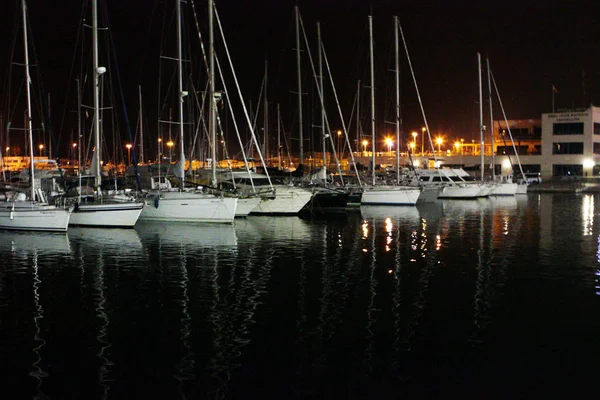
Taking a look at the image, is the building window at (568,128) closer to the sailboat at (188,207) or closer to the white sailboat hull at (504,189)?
the white sailboat hull at (504,189)

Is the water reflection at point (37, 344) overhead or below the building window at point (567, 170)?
below

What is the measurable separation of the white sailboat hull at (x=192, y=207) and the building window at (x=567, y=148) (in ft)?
250

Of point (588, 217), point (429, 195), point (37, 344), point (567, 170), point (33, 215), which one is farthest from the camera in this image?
point (567, 170)

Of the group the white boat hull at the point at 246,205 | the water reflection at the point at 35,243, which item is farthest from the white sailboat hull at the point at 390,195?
the water reflection at the point at 35,243

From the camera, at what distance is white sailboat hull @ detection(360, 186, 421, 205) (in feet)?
170

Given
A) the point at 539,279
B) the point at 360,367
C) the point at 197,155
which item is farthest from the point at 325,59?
the point at 360,367

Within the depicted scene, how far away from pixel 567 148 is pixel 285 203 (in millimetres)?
70184

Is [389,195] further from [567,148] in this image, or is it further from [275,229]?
[567,148]

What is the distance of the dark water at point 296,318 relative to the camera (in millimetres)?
11414

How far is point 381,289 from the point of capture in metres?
19.0

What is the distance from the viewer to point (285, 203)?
139ft

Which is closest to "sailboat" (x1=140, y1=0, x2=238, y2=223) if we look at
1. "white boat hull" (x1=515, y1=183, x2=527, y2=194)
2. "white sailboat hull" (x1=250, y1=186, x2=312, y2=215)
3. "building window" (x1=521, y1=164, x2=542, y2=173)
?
"white sailboat hull" (x1=250, y1=186, x2=312, y2=215)

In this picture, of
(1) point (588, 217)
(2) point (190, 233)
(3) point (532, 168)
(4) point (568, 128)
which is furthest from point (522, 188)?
(2) point (190, 233)

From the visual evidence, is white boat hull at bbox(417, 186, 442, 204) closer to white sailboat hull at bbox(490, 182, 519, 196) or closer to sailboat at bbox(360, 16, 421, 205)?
sailboat at bbox(360, 16, 421, 205)
